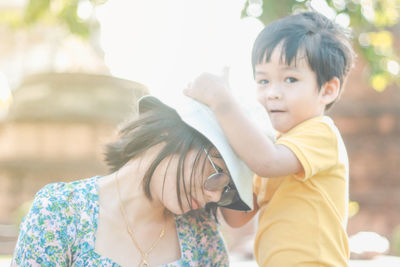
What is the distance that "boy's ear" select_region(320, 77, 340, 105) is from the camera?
2.28m

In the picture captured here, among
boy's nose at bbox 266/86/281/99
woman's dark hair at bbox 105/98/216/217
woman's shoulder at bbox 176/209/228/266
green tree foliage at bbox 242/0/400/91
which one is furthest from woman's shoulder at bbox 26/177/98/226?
green tree foliage at bbox 242/0/400/91

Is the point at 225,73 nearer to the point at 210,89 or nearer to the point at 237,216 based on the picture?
the point at 210,89

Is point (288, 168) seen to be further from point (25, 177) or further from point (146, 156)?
point (25, 177)

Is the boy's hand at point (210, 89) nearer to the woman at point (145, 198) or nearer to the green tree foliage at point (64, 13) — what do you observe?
the woman at point (145, 198)

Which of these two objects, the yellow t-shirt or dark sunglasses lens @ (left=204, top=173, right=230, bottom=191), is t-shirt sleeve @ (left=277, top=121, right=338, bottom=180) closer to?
the yellow t-shirt

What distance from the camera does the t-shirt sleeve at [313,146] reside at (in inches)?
79.4

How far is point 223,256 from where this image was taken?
2.37 metres

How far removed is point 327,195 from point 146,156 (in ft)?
2.54

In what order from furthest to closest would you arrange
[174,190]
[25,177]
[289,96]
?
1. [25,177]
2. [289,96]
3. [174,190]

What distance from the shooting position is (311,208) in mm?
2143

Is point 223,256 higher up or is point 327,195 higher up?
point 327,195

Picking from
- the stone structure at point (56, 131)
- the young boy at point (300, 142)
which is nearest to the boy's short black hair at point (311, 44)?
the young boy at point (300, 142)

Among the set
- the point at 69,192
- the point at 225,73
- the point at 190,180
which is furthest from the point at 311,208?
the point at 69,192

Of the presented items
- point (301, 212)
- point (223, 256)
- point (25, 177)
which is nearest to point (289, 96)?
point (301, 212)
